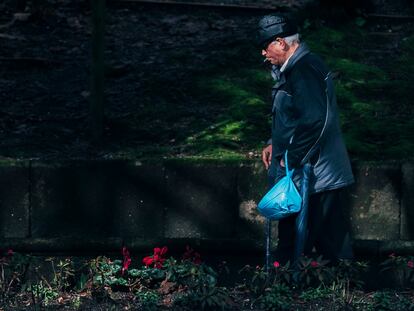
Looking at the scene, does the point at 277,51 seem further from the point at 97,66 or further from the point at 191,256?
the point at 97,66

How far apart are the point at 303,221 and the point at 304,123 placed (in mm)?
612

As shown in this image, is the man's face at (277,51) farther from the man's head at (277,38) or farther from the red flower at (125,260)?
the red flower at (125,260)

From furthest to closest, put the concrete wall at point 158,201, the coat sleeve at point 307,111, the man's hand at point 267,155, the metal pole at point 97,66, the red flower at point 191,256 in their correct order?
the metal pole at point 97,66, the concrete wall at point 158,201, the red flower at point 191,256, the man's hand at point 267,155, the coat sleeve at point 307,111

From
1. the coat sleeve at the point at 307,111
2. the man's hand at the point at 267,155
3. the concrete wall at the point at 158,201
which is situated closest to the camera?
the coat sleeve at the point at 307,111

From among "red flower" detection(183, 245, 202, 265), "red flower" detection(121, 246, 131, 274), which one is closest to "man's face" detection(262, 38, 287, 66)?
"red flower" detection(183, 245, 202, 265)

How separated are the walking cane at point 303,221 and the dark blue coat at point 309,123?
46mm

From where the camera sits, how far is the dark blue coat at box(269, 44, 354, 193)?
685 centimetres

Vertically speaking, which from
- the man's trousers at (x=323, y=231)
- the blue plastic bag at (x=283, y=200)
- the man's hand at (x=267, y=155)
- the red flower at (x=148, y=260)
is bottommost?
the red flower at (x=148, y=260)

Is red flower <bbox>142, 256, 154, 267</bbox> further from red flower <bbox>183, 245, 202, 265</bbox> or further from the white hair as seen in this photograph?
the white hair

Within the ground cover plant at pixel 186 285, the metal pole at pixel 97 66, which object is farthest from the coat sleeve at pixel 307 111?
the metal pole at pixel 97 66

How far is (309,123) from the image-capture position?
6.85 meters

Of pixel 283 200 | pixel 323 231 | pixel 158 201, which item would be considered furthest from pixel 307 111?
pixel 158 201

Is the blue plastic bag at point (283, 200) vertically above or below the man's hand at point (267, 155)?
below

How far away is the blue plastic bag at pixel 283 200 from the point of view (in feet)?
22.7
